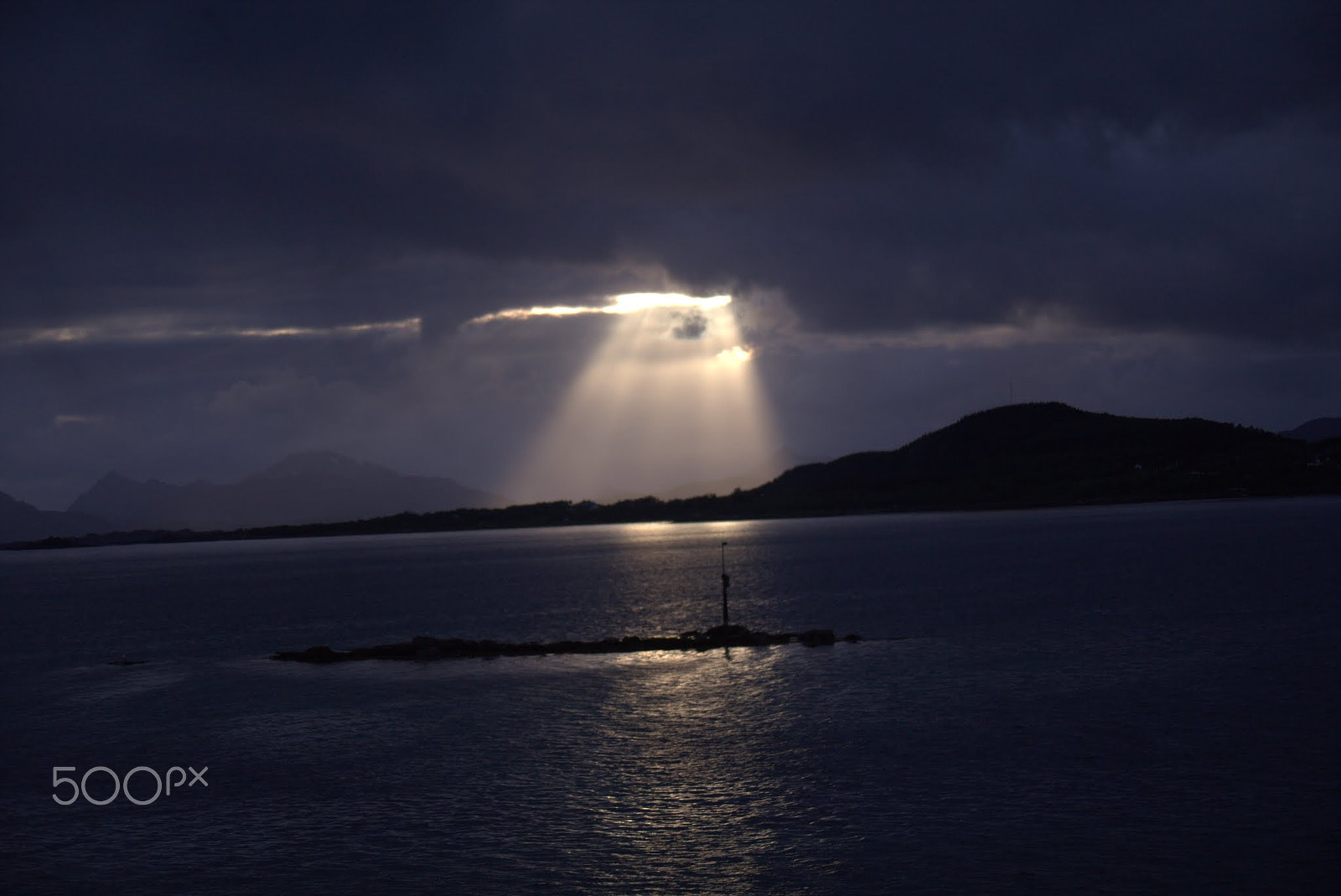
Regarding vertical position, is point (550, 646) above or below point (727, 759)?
above

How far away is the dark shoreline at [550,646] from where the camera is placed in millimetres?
66500

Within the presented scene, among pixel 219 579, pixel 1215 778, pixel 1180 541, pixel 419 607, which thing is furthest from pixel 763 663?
pixel 219 579

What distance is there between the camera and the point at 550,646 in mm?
67500

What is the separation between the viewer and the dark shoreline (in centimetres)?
6650

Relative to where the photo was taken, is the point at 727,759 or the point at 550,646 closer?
the point at 727,759

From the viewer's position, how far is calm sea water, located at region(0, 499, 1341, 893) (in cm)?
2706

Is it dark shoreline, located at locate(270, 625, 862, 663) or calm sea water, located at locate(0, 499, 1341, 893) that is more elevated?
dark shoreline, located at locate(270, 625, 862, 663)

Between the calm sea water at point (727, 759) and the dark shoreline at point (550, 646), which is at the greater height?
the dark shoreline at point (550, 646)

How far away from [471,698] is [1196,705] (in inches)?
1373

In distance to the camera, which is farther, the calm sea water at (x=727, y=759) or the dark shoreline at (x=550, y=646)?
the dark shoreline at (x=550, y=646)

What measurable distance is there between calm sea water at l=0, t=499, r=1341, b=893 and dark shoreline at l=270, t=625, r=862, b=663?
96.0 inches

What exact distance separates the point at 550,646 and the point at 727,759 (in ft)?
103

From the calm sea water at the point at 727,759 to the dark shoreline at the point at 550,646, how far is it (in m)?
2.44

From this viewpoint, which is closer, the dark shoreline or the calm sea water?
the calm sea water
